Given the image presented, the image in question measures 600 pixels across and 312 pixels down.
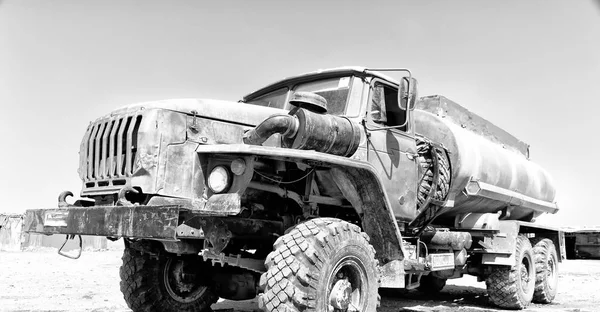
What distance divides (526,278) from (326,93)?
5285mm

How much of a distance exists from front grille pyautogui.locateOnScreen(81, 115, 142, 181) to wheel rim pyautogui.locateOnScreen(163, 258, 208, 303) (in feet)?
5.84

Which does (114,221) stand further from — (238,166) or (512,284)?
(512,284)

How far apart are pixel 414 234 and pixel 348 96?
7.46 feet

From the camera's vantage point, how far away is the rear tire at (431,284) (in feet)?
34.8

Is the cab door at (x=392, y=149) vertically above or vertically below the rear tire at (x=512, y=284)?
above

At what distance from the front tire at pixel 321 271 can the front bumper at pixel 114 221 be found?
0.92 m

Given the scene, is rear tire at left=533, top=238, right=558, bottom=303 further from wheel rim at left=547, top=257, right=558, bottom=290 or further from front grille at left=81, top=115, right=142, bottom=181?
front grille at left=81, top=115, right=142, bottom=181

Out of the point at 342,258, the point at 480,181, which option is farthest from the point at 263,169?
the point at 480,181

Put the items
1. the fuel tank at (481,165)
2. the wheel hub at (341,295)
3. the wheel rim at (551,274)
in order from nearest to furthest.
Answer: the wheel hub at (341,295)
the fuel tank at (481,165)
the wheel rim at (551,274)

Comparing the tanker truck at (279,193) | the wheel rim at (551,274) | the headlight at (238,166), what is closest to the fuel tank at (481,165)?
the tanker truck at (279,193)

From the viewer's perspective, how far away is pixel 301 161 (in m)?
4.71

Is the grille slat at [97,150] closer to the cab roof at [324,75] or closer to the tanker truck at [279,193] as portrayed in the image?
the tanker truck at [279,193]

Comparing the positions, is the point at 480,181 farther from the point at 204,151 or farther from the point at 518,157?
the point at 204,151

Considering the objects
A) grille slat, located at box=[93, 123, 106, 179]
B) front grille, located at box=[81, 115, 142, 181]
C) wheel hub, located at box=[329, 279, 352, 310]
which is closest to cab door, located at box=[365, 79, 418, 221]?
wheel hub, located at box=[329, 279, 352, 310]
